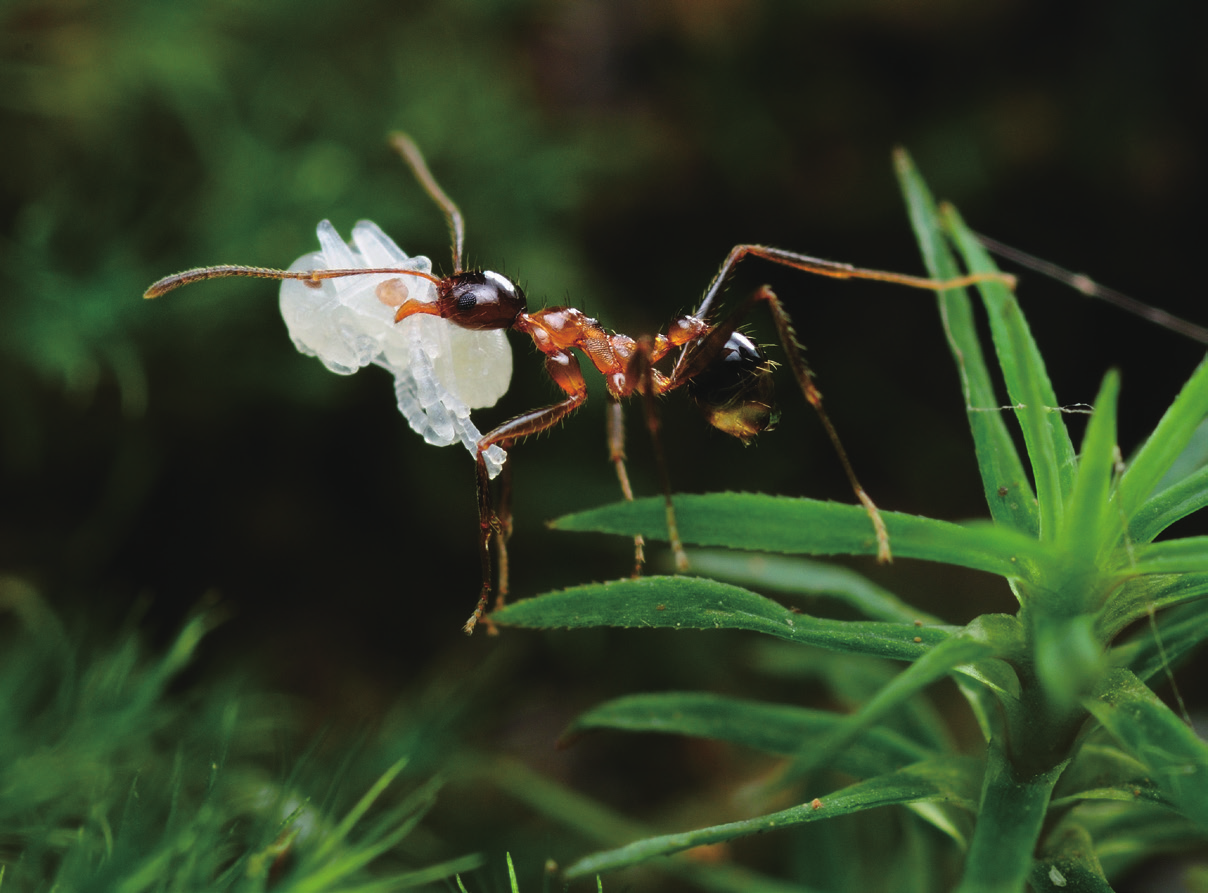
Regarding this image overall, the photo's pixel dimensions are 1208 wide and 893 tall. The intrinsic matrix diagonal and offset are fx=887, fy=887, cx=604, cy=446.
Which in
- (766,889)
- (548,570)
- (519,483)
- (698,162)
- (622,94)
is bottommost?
(548,570)

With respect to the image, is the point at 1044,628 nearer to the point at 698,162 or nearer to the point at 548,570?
the point at 548,570

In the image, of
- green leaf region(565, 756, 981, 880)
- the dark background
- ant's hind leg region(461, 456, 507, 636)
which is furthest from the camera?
the dark background

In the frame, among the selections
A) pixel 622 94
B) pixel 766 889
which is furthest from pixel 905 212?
pixel 766 889


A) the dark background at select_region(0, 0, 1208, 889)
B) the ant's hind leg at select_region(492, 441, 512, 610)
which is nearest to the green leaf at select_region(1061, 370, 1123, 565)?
the ant's hind leg at select_region(492, 441, 512, 610)

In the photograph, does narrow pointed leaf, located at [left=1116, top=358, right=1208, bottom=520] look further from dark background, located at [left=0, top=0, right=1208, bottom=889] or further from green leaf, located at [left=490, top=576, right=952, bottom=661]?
dark background, located at [left=0, top=0, right=1208, bottom=889]

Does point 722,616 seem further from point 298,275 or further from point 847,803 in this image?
point 298,275

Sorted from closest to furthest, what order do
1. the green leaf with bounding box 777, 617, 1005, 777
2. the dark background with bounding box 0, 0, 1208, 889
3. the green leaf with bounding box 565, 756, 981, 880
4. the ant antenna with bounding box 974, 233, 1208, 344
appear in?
the green leaf with bounding box 777, 617, 1005, 777 < the green leaf with bounding box 565, 756, 981, 880 < the ant antenna with bounding box 974, 233, 1208, 344 < the dark background with bounding box 0, 0, 1208, 889

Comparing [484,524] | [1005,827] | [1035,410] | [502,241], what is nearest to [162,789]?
[484,524]
